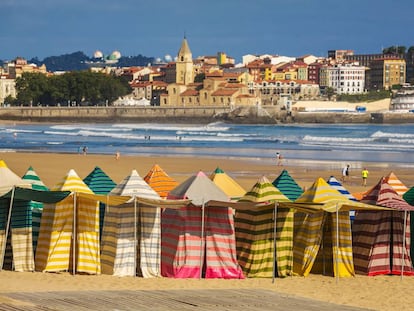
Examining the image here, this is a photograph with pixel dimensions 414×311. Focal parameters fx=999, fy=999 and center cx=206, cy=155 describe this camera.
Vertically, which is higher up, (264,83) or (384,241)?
(264,83)

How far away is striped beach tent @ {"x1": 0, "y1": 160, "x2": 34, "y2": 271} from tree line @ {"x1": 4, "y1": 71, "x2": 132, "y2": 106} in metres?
103

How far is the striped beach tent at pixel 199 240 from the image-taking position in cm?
1252

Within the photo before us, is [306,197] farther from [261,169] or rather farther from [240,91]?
[240,91]

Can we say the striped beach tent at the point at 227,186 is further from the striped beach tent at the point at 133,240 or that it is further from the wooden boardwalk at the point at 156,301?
the wooden boardwalk at the point at 156,301

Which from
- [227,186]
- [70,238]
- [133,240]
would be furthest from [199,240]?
[227,186]

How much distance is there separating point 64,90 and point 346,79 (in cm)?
4655

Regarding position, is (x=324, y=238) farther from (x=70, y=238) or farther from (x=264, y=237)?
(x=70, y=238)

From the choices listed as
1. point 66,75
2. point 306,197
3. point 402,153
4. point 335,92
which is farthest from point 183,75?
point 306,197

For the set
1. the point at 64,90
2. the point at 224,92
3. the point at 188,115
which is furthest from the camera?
the point at 64,90

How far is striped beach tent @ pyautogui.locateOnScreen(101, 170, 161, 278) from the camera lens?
41.3 feet

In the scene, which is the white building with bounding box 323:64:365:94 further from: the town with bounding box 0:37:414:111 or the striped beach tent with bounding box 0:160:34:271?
the striped beach tent with bounding box 0:160:34:271

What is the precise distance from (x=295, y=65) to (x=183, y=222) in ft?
451

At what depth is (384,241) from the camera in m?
13.1

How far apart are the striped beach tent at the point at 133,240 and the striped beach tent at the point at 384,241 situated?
2.73 m
